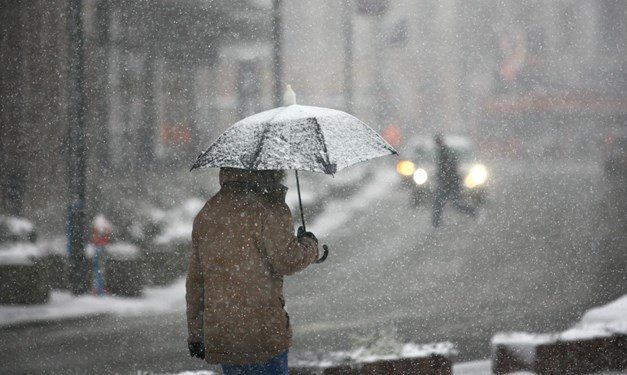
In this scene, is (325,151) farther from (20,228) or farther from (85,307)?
(20,228)

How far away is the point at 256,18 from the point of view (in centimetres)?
2044

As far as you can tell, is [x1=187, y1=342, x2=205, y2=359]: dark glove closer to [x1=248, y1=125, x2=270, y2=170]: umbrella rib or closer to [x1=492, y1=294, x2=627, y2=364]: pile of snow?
[x1=248, y1=125, x2=270, y2=170]: umbrella rib

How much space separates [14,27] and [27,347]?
8.47 meters

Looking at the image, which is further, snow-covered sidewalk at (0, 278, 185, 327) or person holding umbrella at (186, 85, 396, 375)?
snow-covered sidewalk at (0, 278, 185, 327)

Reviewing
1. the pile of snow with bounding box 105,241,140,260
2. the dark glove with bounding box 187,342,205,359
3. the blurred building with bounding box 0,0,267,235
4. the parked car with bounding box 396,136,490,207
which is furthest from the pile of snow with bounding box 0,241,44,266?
the parked car with bounding box 396,136,490,207

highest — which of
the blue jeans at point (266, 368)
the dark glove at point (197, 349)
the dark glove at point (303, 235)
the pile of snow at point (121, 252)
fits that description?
the dark glove at point (303, 235)

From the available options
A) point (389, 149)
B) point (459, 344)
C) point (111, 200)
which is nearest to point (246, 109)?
point (111, 200)

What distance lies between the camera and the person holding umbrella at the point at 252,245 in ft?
9.36

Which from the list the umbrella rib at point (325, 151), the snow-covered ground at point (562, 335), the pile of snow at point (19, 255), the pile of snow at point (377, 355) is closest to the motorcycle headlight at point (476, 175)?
the pile of snow at point (19, 255)

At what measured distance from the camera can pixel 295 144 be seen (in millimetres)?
2947

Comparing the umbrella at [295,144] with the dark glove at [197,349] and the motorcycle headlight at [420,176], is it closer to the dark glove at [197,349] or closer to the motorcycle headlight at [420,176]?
the dark glove at [197,349]

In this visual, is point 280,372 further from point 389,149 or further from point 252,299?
point 389,149

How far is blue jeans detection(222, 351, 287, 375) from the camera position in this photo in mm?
2957

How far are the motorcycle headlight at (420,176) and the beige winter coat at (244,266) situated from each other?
56.3ft
